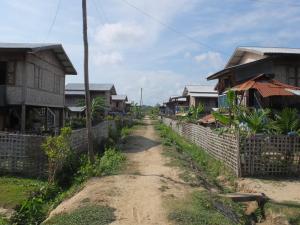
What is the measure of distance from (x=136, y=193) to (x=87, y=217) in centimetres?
273

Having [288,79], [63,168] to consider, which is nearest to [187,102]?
[288,79]

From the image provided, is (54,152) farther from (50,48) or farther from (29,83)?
(50,48)

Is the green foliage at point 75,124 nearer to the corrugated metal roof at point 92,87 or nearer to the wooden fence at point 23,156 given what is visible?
the wooden fence at point 23,156

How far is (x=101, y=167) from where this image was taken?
15141mm

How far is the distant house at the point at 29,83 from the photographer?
2155cm

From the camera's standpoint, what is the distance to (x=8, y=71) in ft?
71.4

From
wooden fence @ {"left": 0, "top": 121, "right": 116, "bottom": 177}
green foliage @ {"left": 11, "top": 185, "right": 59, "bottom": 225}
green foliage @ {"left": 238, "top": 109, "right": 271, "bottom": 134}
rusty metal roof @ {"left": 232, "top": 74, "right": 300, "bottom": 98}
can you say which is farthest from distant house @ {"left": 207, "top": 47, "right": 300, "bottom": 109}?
green foliage @ {"left": 11, "top": 185, "right": 59, "bottom": 225}

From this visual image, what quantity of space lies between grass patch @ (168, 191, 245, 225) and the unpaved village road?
31cm

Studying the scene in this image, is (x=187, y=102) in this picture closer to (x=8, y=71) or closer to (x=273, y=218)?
(x=8, y=71)

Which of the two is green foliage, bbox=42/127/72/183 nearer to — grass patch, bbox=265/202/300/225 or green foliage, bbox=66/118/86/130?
grass patch, bbox=265/202/300/225

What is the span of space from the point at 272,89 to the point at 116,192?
9.94 meters

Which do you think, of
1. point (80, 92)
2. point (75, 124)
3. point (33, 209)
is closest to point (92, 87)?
point (80, 92)

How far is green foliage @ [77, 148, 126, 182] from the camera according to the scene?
13.6 meters

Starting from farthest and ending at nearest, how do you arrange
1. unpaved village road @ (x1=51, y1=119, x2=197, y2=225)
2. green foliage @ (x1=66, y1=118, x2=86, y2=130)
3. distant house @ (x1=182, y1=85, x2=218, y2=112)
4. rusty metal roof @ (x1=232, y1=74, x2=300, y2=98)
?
distant house @ (x1=182, y1=85, x2=218, y2=112) → green foliage @ (x1=66, y1=118, x2=86, y2=130) → rusty metal roof @ (x1=232, y1=74, x2=300, y2=98) → unpaved village road @ (x1=51, y1=119, x2=197, y2=225)
